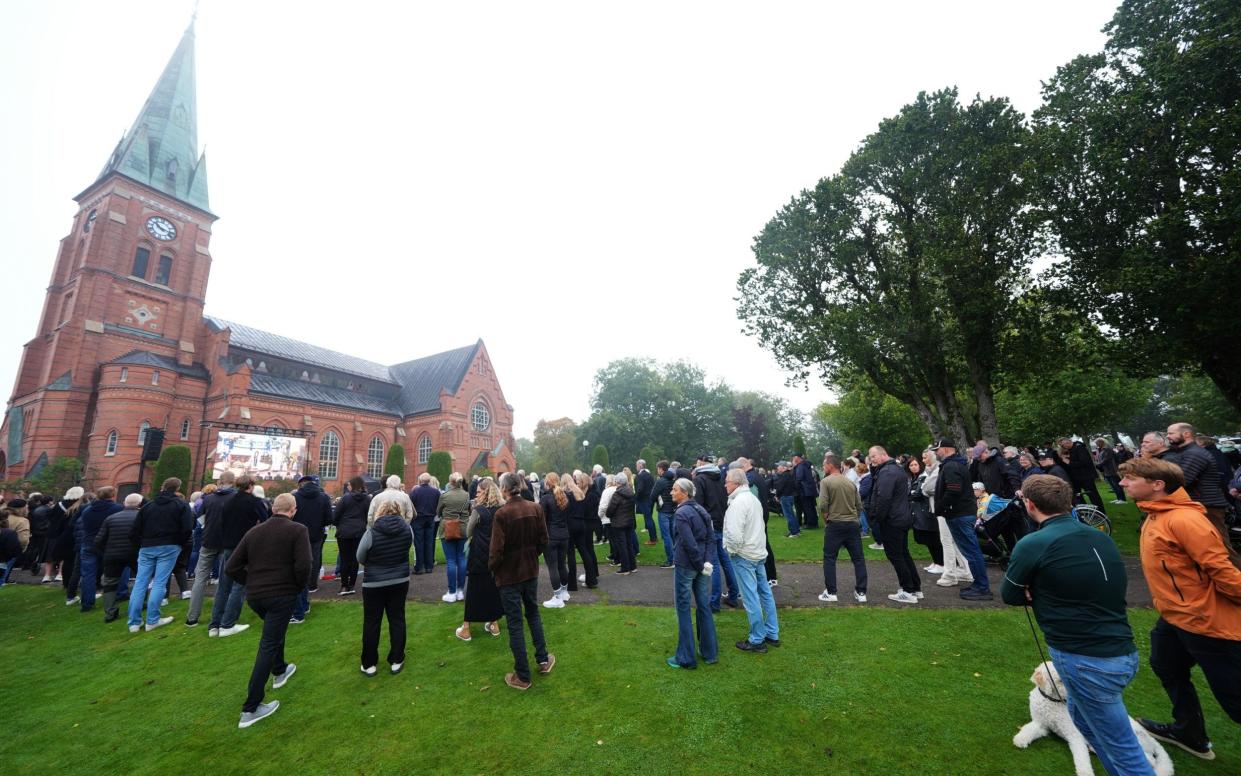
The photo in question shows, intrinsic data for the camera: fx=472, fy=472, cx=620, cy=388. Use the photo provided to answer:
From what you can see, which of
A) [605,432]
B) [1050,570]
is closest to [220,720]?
[1050,570]

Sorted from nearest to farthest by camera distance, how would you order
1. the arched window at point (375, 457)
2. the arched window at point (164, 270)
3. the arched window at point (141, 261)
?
the arched window at point (141, 261), the arched window at point (164, 270), the arched window at point (375, 457)

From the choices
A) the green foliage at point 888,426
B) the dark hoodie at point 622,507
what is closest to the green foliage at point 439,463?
the dark hoodie at point 622,507

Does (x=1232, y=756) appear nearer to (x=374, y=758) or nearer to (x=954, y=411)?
(x=374, y=758)

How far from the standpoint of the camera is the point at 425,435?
142ft

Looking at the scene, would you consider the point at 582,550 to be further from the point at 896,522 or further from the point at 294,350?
the point at 294,350

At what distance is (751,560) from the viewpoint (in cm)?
549

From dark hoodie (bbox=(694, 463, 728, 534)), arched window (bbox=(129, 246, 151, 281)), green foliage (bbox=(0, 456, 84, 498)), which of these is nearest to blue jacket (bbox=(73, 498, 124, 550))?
dark hoodie (bbox=(694, 463, 728, 534))

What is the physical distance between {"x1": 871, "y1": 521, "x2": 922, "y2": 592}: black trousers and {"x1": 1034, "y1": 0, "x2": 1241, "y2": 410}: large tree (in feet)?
34.6

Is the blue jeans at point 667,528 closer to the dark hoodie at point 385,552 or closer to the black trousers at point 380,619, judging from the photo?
the black trousers at point 380,619

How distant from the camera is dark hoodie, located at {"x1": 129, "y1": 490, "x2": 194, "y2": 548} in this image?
724 centimetres

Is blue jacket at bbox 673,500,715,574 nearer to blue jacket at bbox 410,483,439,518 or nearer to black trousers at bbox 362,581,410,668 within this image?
black trousers at bbox 362,581,410,668

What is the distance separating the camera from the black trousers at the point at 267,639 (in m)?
4.56

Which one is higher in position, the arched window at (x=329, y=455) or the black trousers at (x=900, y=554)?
the arched window at (x=329, y=455)

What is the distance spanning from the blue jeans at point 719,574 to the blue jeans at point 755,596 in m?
0.71
